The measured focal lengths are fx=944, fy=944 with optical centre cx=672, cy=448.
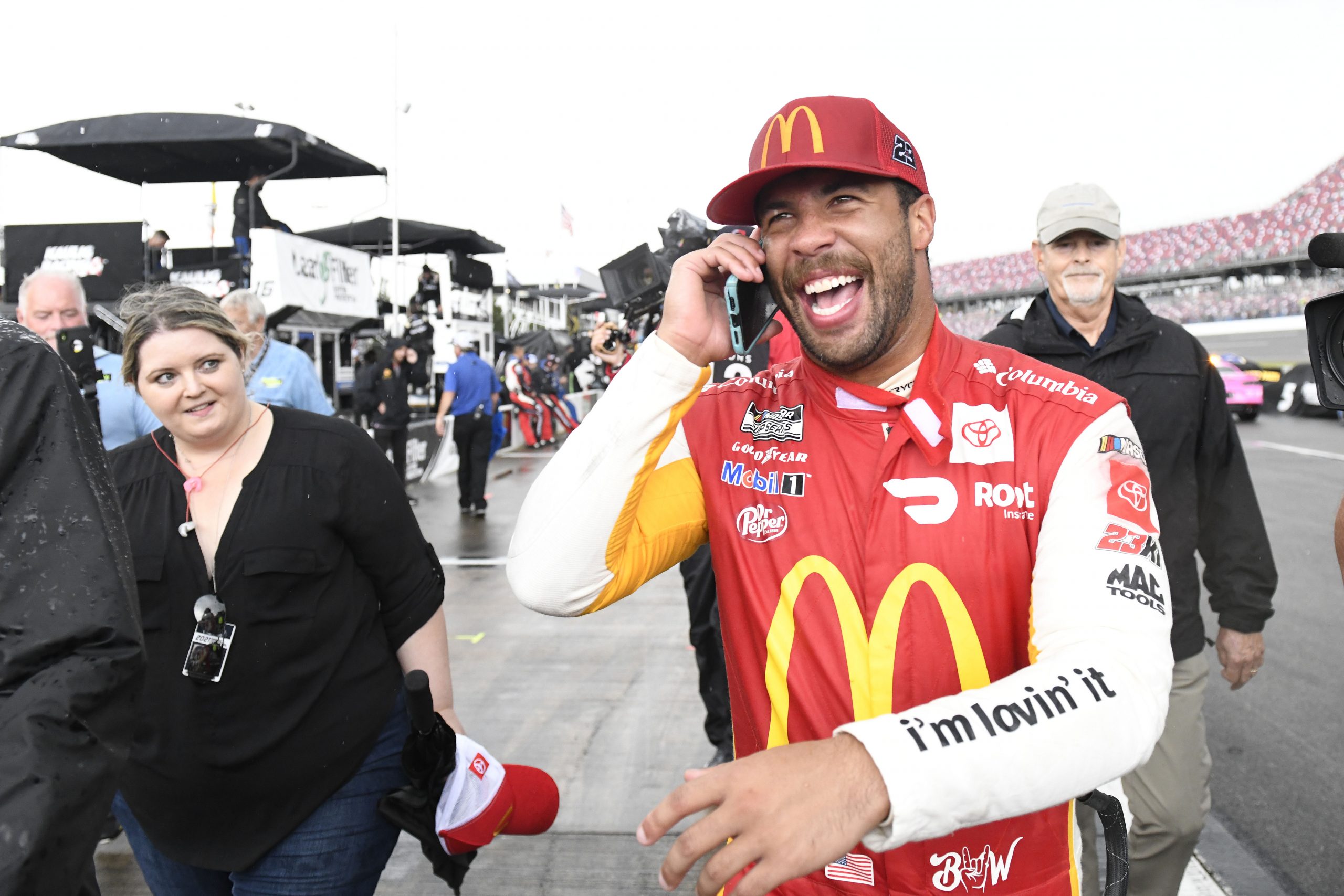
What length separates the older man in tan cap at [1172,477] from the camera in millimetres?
2793

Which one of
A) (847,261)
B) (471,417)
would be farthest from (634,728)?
(471,417)

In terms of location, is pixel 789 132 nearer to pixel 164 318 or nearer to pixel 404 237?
pixel 164 318

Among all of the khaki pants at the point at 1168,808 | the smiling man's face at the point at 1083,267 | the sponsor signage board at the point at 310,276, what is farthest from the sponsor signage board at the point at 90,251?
the khaki pants at the point at 1168,808

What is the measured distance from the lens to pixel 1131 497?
1402 mm

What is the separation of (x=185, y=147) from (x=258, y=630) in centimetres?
1020

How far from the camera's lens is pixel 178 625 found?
213cm

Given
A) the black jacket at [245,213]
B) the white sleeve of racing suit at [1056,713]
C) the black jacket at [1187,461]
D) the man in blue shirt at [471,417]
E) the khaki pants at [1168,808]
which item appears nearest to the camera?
the white sleeve of racing suit at [1056,713]

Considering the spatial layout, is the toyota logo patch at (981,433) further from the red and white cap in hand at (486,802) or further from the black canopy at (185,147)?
the black canopy at (185,147)

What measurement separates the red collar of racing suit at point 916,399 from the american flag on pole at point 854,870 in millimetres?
638

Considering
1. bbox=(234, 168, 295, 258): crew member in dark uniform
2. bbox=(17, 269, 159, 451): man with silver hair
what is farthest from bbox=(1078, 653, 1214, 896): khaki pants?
bbox=(234, 168, 295, 258): crew member in dark uniform

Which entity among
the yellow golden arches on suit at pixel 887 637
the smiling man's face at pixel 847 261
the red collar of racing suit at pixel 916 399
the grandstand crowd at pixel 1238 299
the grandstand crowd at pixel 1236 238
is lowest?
the yellow golden arches on suit at pixel 887 637

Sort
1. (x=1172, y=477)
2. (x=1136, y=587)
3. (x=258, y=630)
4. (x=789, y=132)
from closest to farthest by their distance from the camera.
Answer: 1. (x=1136, y=587)
2. (x=789, y=132)
3. (x=258, y=630)
4. (x=1172, y=477)

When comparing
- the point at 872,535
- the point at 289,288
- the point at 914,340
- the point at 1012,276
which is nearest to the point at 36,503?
the point at 872,535

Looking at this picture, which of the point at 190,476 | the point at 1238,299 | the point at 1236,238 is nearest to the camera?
the point at 190,476
